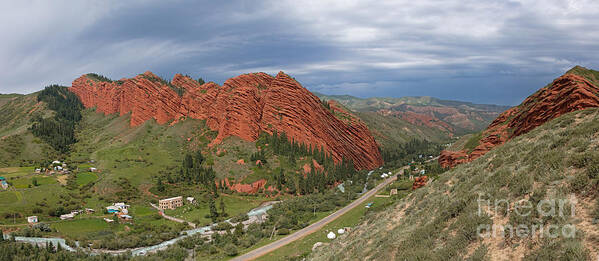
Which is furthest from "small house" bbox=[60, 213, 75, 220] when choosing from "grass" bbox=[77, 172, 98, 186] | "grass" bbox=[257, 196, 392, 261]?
"grass" bbox=[257, 196, 392, 261]

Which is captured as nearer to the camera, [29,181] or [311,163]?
[29,181]

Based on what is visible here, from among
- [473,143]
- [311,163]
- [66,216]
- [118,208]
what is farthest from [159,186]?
[473,143]

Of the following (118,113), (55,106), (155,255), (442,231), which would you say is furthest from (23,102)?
(442,231)

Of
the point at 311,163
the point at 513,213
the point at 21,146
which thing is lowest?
the point at 311,163

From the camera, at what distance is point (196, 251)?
47.4 m

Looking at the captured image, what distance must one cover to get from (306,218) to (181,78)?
4837 inches

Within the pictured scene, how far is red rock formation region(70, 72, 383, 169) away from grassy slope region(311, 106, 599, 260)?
79108 millimetres

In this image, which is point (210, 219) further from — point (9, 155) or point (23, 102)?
point (23, 102)

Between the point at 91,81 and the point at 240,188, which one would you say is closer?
the point at 240,188

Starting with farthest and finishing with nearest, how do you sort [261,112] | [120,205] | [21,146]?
[21,146] < [261,112] < [120,205]

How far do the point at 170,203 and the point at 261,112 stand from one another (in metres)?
43.8

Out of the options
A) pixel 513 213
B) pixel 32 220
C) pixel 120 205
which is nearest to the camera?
pixel 513 213

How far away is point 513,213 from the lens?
1142cm

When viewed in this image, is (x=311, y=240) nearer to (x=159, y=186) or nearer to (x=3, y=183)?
(x=159, y=186)
